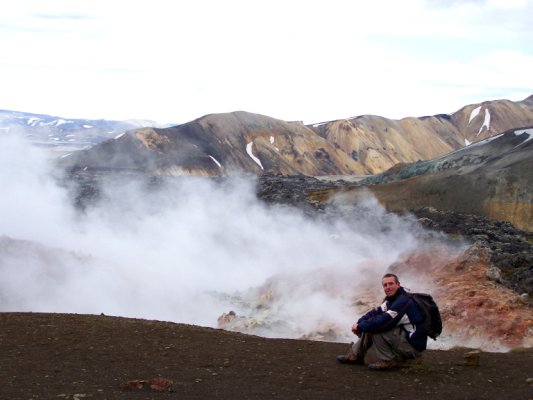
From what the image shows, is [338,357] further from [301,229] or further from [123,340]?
[301,229]

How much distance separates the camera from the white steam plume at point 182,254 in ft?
47.6

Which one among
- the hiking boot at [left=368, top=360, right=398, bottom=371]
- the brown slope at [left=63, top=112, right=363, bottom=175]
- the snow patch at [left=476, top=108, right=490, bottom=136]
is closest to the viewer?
the hiking boot at [left=368, top=360, right=398, bottom=371]

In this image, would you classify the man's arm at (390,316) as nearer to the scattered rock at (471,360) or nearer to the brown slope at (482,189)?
the scattered rock at (471,360)

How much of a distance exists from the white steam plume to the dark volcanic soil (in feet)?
15.8

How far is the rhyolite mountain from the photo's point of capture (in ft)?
259

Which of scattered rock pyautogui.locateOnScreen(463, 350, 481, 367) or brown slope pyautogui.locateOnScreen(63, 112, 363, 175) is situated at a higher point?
brown slope pyautogui.locateOnScreen(63, 112, 363, 175)

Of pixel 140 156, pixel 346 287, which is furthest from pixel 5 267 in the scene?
pixel 140 156

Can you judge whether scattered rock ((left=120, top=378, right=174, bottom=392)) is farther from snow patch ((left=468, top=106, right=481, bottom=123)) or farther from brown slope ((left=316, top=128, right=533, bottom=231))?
snow patch ((left=468, top=106, right=481, bottom=123))

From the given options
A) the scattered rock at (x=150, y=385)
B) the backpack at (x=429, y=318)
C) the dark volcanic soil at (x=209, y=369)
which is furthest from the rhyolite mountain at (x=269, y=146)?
the backpack at (x=429, y=318)

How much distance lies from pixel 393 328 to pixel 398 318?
161 millimetres

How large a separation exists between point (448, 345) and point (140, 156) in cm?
7135

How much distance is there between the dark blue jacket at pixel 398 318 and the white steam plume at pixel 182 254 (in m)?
6.14

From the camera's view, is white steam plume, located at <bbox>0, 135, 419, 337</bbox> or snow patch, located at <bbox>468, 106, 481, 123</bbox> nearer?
white steam plume, located at <bbox>0, 135, 419, 337</bbox>

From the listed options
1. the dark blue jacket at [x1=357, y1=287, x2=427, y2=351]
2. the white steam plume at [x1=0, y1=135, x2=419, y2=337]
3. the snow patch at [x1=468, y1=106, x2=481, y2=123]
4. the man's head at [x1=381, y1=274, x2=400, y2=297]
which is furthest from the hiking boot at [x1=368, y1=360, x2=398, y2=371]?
the snow patch at [x1=468, y1=106, x2=481, y2=123]
